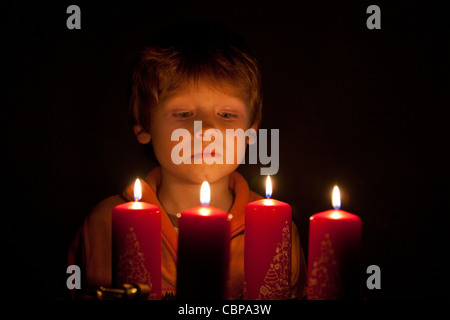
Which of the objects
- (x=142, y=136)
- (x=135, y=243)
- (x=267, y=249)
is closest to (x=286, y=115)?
(x=142, y=136)

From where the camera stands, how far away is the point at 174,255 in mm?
1457

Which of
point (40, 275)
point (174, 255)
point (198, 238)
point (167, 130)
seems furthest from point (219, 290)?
point (40, 275)

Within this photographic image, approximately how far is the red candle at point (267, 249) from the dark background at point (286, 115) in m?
0.53

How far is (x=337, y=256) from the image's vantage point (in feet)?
3.39

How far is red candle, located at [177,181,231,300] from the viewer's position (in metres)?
1.01

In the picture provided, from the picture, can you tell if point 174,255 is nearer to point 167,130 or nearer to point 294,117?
point 167,130

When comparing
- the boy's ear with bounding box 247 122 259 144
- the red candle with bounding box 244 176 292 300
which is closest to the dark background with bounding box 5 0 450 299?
the boy's ear with bounding box 247 122 259 144

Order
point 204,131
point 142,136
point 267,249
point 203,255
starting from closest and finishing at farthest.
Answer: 1. point 203,255
2. point 267,249
3. point 204,131
4. point 142,136

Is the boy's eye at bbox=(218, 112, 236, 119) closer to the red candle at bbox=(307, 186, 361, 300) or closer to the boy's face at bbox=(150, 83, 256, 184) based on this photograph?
the boy's face at bbox=(150, 83, 256, 184)

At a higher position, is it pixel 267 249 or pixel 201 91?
pixel 201 91

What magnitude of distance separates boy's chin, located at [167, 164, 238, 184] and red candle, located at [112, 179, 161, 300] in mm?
392

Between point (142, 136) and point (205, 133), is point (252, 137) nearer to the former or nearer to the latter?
point (205, 133)

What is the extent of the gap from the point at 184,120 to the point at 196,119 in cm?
4

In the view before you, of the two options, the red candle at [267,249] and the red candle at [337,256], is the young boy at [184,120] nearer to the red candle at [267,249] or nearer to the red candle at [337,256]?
the red candle at [267,249]
